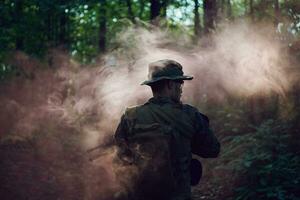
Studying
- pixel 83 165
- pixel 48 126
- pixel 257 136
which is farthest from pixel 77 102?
pixel 257 136

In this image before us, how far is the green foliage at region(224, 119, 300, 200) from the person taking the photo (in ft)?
25.1

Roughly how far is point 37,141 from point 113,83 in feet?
10.1

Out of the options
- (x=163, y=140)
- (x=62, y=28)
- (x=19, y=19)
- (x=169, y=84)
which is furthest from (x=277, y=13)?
(x=62, y=28)

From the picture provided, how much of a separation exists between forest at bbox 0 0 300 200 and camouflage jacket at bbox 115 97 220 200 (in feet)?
9.40

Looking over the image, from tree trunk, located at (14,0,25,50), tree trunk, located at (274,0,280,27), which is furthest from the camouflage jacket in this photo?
tree trunk, located at (14,0,25,50)

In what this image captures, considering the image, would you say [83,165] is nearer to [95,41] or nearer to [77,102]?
[77,102]

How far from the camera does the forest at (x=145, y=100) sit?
8742 mm

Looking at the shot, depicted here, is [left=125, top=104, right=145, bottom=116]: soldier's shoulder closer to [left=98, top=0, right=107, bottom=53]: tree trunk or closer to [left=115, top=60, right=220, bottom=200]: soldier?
[left=115, top=60, right=220, bottom=200]: soldier

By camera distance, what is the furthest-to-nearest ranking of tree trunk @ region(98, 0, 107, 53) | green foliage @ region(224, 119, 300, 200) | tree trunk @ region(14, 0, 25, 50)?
1. tree trunk @ region(98, 0, 107, 53)
2. tree trunk @ region(14, 0, 25, 50)
3. green foliage @ region(224, 119, 300, 200)

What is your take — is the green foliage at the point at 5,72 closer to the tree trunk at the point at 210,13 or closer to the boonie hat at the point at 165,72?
the tree trunk at the point at 210,13

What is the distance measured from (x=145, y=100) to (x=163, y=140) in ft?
18.1

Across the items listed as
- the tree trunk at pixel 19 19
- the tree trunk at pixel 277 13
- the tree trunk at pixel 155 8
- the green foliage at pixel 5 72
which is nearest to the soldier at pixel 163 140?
the tree trunk at pixel 277 13

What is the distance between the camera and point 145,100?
31.1 feet

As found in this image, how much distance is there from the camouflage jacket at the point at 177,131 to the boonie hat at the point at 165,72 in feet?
0.61
